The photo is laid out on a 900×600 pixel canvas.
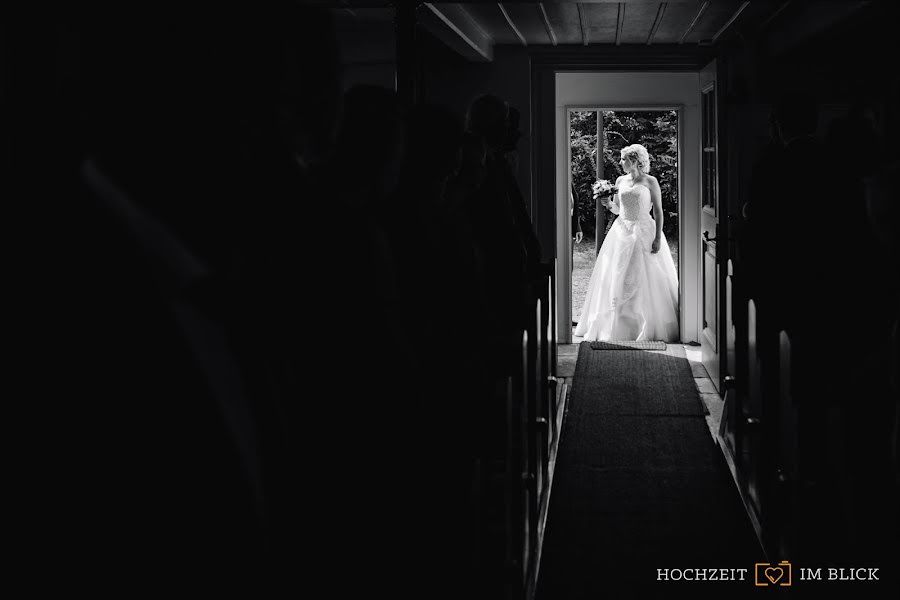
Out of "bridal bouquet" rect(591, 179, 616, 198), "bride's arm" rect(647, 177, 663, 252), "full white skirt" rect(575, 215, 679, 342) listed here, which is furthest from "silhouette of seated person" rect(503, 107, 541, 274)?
"bridal bouquet" rect(591, 179, 616, 198)

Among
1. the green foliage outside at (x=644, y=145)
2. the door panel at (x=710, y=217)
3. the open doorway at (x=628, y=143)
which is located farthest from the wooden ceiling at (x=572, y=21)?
the green foliage outside at (x=644, y=145)

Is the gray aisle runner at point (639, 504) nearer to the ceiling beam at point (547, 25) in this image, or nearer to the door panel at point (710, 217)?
the door panel at point (710, 217)

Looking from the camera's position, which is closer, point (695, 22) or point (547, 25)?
point (695, 22)

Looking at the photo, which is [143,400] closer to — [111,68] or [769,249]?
[111,68]

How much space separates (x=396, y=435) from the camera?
169 cm

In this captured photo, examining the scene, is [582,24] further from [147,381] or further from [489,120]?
[147,381]

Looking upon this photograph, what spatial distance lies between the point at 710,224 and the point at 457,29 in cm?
236

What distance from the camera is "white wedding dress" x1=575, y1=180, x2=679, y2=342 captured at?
346 inches

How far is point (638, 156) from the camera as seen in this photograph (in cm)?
930

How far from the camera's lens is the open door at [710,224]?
633cm

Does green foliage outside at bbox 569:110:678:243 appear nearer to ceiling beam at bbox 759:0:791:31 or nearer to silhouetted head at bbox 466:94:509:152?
ceiling beam at bbox 759:0:791:31

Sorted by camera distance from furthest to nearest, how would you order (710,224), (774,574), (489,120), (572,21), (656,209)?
(656,209) → (710,224) → (572,21) → (489,120) → (774,574)

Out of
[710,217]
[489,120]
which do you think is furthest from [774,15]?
[489,120]

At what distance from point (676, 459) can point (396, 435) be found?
3597 millimetres
